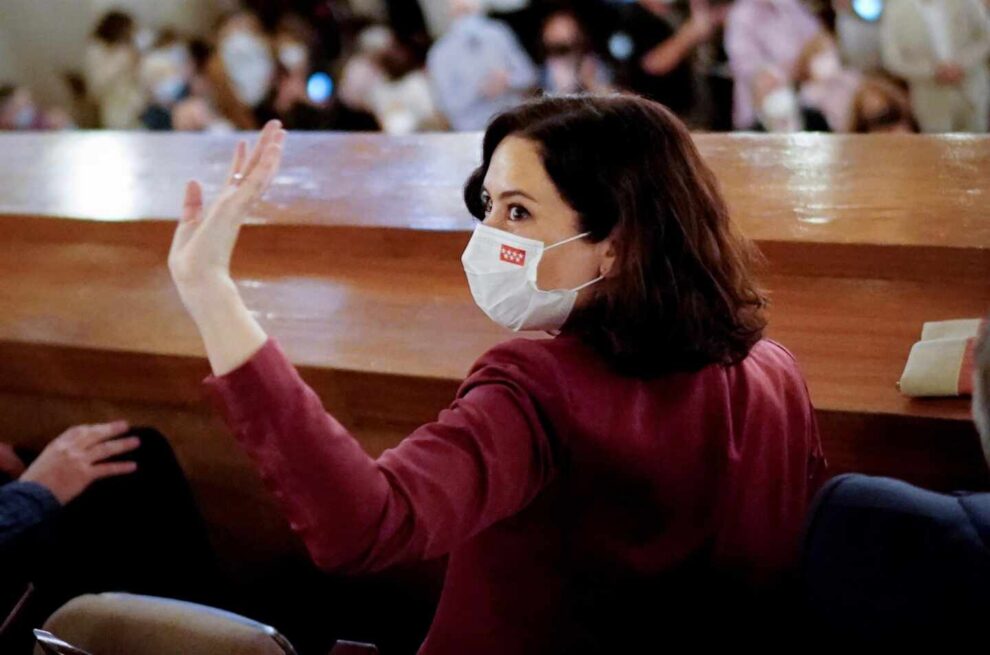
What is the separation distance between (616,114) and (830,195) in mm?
991

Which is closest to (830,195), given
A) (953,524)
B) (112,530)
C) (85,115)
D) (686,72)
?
(953,524)

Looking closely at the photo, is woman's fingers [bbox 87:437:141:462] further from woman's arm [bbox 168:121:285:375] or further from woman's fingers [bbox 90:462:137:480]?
woman's arm [bbox 168:121:285:375]

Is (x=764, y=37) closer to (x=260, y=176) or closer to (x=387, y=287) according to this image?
(x=387, y=287)

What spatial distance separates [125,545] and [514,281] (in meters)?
1.11

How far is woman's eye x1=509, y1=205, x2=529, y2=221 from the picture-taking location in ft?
3.61

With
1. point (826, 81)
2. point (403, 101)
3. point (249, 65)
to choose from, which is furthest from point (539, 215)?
point (249, 65)

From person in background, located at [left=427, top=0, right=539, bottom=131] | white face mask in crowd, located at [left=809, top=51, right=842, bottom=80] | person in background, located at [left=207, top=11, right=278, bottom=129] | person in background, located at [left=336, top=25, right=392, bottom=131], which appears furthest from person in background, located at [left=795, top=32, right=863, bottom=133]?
person in background, located at [left=207, top=11, right=278, bottom=129]

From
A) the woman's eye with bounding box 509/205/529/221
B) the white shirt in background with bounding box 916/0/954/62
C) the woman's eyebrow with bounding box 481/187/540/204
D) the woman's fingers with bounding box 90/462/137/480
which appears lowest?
the woman's fingers with bounding box 90/462/137/480

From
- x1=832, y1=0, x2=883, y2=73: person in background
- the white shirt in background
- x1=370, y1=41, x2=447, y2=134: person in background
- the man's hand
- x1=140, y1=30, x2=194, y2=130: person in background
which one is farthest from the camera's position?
x1=140, y1=30, x2=194, y2=130: person in background

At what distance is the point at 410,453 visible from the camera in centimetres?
91

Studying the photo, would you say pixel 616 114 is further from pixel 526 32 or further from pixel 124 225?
pixel 526 32

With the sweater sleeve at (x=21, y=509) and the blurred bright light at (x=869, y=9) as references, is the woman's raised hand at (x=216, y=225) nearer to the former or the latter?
the sweater sleeve at (x=21, y=509)

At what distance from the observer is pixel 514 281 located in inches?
44.7

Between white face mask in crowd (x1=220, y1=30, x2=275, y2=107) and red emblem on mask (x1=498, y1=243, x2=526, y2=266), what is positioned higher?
red emblem on mask (x1=498, y1=243, x2=526, y2=266)
